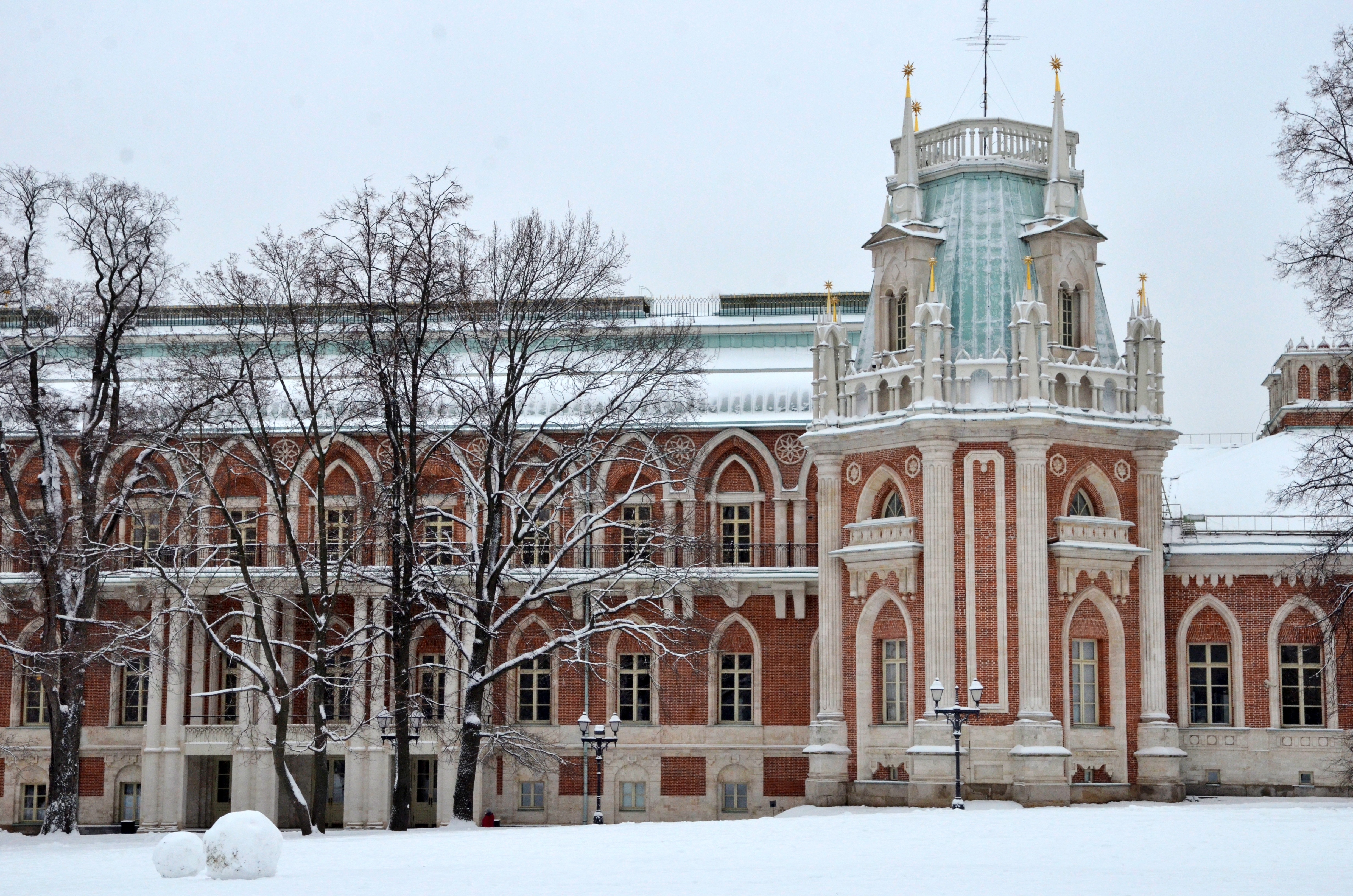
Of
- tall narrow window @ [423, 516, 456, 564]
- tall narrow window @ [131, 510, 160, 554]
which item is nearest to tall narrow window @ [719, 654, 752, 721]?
tall narrow window @ [423, 516, 456, 564]

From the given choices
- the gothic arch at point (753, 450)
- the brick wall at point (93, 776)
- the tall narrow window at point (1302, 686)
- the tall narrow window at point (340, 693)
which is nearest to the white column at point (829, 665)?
the gothic arch at point (753, 450)

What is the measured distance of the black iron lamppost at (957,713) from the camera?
32875 millimetres

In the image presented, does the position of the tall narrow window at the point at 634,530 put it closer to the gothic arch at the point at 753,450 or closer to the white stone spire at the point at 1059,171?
the gothic arch at the point at 753,450

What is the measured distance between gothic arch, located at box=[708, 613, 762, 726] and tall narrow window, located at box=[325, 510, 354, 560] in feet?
29.7

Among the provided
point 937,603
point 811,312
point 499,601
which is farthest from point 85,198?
point 811,312

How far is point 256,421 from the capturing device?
45.4 meters

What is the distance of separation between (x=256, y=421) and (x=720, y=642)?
12.6 metres

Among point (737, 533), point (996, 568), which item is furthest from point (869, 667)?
point (737, 533)

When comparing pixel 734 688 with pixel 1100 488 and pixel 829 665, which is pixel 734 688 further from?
pixel 1100 488

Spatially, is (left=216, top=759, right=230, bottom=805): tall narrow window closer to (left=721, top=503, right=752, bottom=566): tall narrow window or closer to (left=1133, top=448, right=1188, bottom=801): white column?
(left=721, top=503, right=752, bottom=566): tall narrow window

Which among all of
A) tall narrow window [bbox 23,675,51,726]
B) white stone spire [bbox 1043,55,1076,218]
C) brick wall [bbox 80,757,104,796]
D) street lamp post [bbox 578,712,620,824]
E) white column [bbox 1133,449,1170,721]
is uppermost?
white stone spire [bbox 1043,55,1076,218]

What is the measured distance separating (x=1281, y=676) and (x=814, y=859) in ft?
68.5

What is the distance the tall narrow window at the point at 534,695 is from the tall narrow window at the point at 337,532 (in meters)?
5.35

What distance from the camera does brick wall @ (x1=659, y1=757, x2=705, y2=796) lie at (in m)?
43.7
